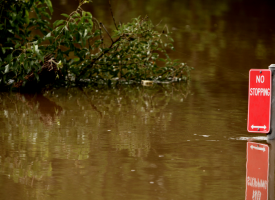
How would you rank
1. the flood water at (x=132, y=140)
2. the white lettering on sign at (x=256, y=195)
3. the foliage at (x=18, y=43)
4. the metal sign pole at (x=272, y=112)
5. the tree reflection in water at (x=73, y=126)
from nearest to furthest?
1. the white lettering on sign at (x=256, y=195)
2. the flood water at (x=132, y=140)
3. the tree reflection in water at (x=73, y=126)
4. the metal sign pole at (x=272, y=112)
5. the foliage at (x=18, y=43)

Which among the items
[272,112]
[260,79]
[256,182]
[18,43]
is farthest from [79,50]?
[256,182]

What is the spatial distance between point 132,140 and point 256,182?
1599mm

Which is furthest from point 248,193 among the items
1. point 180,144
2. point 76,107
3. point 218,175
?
point 76,107

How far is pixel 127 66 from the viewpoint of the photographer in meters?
10.2

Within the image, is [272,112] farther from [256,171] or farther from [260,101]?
[256,171]

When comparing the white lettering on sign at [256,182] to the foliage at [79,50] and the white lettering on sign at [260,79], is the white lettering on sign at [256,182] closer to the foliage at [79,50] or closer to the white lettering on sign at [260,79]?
the white lettering on sign at [260,79]

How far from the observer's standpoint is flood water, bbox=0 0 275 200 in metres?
3.68

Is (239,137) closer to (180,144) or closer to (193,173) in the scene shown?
(180,144)

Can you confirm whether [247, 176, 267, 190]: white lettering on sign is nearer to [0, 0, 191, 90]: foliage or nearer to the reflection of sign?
the reflection of sign

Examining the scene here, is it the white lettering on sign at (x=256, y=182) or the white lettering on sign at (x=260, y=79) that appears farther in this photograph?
the white lettering on sign at (x=260, y=79)

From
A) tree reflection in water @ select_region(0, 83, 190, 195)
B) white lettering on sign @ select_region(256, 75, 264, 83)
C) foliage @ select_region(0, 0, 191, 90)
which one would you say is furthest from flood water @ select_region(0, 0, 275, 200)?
white lettering on sign @ select_region(256, 75, 264, 83)

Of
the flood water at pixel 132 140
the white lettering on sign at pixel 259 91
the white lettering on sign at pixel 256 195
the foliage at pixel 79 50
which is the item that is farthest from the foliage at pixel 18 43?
the white lettering on sign at pixel 256 195

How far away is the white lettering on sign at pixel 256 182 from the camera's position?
3.79 m

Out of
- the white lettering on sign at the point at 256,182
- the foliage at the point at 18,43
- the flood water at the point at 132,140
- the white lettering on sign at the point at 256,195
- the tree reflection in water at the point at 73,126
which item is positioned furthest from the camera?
the foliage at the point at 18,43
